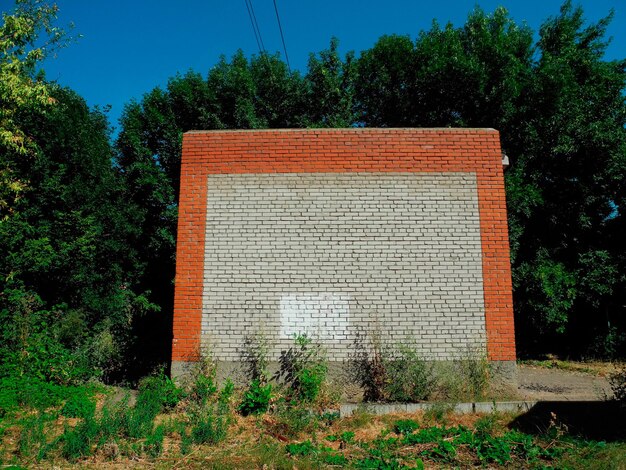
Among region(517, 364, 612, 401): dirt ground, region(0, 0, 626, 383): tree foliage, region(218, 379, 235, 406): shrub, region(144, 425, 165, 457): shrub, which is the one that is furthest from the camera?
region(0, 0, 626, 383): tree foliage

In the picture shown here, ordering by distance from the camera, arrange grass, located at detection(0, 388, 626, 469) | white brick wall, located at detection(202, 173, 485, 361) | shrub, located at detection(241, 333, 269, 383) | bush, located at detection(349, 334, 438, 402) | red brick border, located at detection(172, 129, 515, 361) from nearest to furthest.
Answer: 1. grass, located at detection(0, 388, 626, 469)
2. bush, located at detection(349, 334, 438, 402)
3. shrub, located at detection(241, 333, 269, 383)
4. white brick wall, located at detection(202, 173, 485, 361)
5. red brick border, located at detection(172, 129, 515, 361)

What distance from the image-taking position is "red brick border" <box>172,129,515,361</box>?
25.4 feet

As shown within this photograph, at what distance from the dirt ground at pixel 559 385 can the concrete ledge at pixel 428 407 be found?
0.86 m

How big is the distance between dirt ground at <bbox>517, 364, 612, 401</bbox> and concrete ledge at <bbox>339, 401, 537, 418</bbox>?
86 cm

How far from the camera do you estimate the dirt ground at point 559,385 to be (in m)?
8.04

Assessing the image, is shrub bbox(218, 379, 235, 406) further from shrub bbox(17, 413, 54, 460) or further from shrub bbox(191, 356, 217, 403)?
shrub bbox(17, 413, 54, 460)

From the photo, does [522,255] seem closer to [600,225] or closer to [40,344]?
[600,225]

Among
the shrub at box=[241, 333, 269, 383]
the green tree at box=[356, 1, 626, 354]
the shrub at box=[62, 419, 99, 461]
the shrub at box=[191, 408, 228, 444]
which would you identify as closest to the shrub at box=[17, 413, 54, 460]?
the shrub at box=[62, 419, 99, 461]

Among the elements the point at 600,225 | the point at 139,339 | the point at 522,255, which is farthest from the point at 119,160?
the point at 600,225

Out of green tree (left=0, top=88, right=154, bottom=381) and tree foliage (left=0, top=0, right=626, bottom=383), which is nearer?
green tree (left=0, top=88, right=154, bottom=381)

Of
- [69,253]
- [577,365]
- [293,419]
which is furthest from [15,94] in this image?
[577,365]

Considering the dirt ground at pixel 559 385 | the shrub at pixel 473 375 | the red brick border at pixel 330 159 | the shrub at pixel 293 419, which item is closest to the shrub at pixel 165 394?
the red brick border at pixel 330 159

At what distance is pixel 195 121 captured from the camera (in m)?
15.0

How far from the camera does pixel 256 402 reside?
6.79 meters
